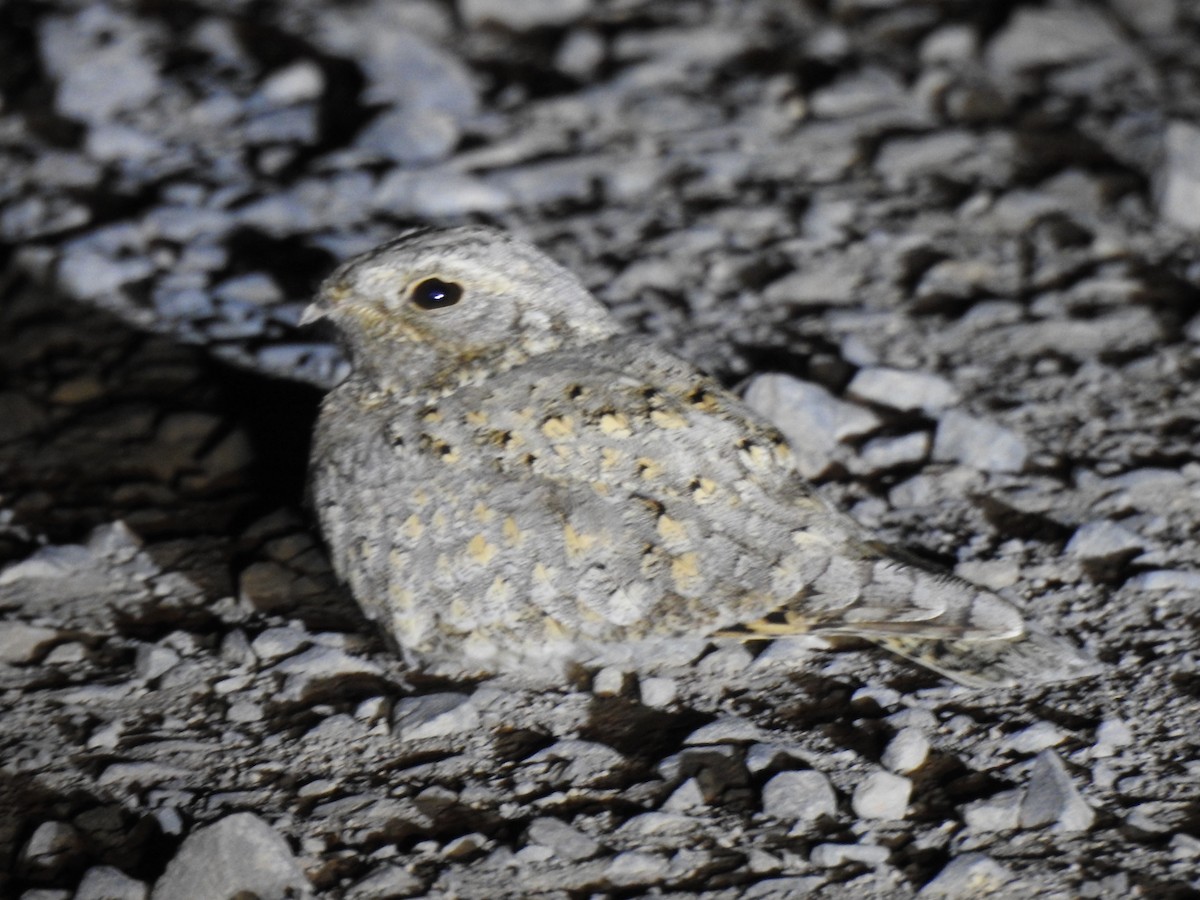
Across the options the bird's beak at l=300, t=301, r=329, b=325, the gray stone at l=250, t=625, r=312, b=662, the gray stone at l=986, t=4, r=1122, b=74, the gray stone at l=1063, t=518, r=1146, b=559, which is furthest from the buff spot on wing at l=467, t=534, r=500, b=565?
the gray stone at l=986, t=4, r=1122, b=74

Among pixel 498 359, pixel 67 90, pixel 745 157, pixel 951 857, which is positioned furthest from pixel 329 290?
pixel 67 90

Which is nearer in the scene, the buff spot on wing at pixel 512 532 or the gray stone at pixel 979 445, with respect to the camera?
the buff spot on wing at pixel 512 532

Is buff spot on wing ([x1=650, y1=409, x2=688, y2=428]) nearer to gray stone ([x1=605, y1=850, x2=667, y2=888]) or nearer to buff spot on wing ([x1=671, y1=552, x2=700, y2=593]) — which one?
buff spot on wing ([x1=671, y1=552, x2=700, y2=593])

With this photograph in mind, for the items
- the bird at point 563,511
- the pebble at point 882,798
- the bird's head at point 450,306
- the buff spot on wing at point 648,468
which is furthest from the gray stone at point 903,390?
the pebble at point 882,798

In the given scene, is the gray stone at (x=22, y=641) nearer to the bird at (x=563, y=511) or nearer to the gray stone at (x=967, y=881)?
the bird at (x=563, y=511)

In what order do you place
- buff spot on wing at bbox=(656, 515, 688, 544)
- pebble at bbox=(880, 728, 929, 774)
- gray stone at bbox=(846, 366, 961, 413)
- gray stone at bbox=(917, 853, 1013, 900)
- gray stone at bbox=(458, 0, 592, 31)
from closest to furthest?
gray stone at bbox=(917, 853, 1013, 900) < pebble at bbox=(880, 728, 929, 774) < buff spot on wing at bbox=(656, 515, 688, 544) < gray stone at bbox=(846, 366, 961, 413) < gray stone at bbox=(458, 0, 592, 31)

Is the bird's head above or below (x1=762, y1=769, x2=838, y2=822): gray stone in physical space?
above

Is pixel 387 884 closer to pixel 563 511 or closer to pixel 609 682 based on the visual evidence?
pixel 609 682

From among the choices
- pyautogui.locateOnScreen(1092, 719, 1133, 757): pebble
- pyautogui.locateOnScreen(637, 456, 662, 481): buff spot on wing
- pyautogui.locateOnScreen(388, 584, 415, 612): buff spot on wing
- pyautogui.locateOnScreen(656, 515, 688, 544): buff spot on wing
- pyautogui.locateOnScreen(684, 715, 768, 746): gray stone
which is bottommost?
pyautogui.locateOnScreen(1092, 719, 1133, 757): pebble

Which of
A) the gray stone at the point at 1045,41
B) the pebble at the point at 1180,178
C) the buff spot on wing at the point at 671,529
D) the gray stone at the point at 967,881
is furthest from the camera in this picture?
the gray stone at the point at 1045,41
